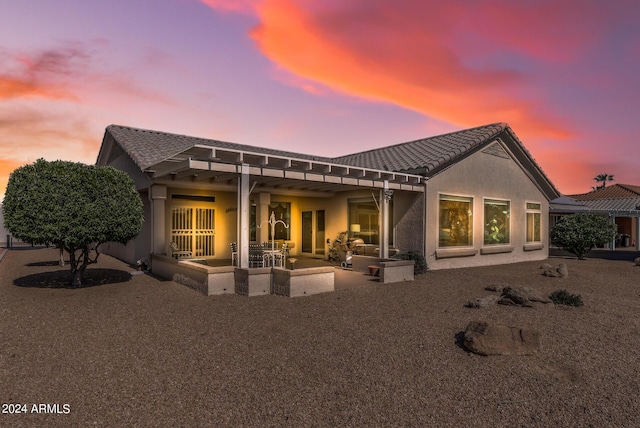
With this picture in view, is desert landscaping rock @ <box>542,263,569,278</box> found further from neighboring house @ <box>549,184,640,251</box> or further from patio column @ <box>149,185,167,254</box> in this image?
neighboring house @ <box>549,184,640,251</box>

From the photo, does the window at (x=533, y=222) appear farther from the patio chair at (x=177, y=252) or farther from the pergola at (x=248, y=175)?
the patio chair at (x=177, y=252)

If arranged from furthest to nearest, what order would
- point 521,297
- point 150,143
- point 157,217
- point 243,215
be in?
point 150,143 → point 157,217 → point 243,215 → point 521,297

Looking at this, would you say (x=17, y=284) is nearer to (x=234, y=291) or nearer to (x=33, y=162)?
(x=33, y=162)

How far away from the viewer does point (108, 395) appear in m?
4.32

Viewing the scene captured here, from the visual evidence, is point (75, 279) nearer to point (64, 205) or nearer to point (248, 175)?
point (64, 205)

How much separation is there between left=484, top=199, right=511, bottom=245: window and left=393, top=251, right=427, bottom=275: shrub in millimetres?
A: 5030

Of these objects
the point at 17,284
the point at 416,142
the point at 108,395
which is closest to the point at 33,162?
the point at 17,284

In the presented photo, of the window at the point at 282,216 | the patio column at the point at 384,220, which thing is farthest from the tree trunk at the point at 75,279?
the patio column at the point at 384,220

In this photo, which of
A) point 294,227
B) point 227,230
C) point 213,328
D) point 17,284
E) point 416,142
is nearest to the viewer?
point 213,328

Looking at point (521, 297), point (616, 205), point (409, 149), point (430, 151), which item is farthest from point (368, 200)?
point (616, 205)

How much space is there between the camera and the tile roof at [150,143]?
13.7 m

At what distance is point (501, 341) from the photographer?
567 cm

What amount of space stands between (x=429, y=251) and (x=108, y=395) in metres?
11.9

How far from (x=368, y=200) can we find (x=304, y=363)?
422 inches
